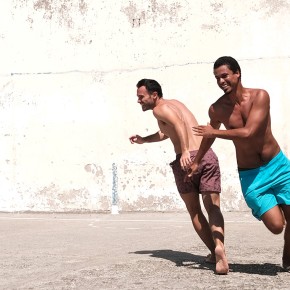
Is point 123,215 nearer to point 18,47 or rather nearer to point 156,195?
point 156,195

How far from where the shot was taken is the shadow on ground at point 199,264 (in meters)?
5.60

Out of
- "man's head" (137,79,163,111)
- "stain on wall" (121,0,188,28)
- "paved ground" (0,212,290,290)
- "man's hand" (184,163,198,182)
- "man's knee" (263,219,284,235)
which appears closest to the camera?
"paved ground" (0,212,290,290)

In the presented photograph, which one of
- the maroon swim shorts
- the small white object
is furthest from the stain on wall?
the maroon swim shorts

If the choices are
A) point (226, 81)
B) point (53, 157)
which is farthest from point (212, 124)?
point (53, 157)

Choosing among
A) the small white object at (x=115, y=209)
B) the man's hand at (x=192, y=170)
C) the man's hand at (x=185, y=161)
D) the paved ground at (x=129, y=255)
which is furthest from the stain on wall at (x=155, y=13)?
the man's hand at (x=192, y=170)

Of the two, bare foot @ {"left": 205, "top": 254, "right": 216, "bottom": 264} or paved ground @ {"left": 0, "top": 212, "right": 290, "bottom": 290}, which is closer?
paved ground @ {"left": 0, "top": 212, "right": 290, "bottom": 290}

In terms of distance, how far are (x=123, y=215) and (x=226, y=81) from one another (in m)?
6.24

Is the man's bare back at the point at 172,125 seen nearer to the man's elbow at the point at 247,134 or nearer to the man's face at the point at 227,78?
the man's face at the point at 227,78

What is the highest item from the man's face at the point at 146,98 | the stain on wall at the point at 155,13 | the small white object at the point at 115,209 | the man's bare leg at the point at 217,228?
the stain on wall at the point at 155,13

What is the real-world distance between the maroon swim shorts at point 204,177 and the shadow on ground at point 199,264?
0.54 m

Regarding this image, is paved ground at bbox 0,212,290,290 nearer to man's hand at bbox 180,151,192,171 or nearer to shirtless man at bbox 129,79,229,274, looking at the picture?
shirtless man at bbox 129,79,229,274

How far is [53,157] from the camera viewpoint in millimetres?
12023

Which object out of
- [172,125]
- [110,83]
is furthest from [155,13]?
[172,125]

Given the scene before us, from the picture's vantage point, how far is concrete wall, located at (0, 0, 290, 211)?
11383 millimetres
